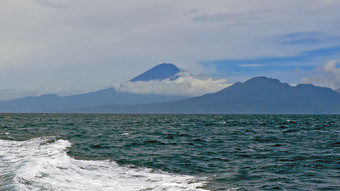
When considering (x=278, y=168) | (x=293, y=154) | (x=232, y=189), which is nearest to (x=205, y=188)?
(x=232, y=189)

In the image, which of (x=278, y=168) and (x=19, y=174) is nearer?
(x=19, y=174)

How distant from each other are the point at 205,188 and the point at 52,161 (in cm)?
988

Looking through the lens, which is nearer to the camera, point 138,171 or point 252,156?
point 138,171

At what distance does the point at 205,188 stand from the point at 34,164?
984 cm

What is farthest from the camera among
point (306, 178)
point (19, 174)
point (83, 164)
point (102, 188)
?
point (83, 164)

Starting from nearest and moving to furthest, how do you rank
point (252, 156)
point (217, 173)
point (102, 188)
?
point (102, 188), point (217, 173), point (252, 156)

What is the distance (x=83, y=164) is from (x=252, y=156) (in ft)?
41.9

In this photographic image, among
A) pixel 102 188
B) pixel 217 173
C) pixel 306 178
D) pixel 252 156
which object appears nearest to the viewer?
pixel 102 188

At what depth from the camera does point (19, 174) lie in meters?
17.0

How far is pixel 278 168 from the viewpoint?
70.6ft

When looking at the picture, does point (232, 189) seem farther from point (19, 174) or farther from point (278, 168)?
point (19, 174)

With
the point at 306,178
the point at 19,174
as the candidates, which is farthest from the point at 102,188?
the point at 306,178

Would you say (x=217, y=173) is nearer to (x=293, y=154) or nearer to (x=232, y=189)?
(x=232, y=189)

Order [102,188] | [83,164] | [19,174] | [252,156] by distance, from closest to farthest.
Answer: [102,188] → [19,174] → [83,164] → [252,156]
